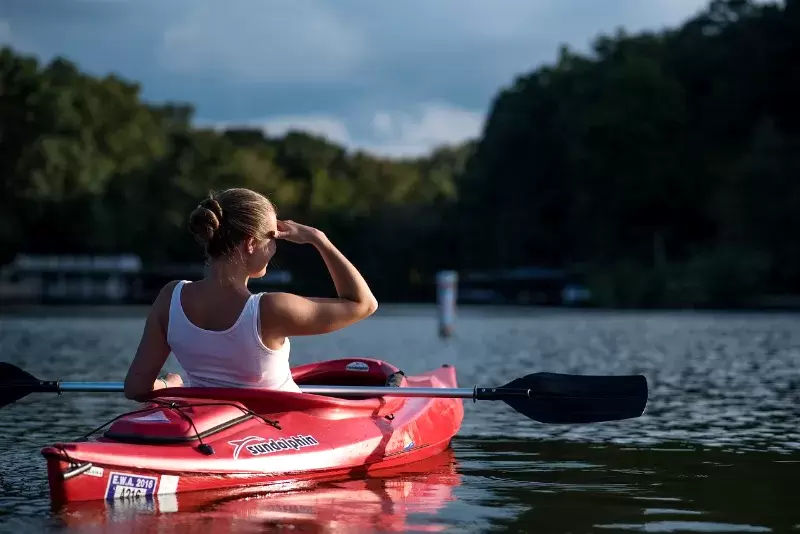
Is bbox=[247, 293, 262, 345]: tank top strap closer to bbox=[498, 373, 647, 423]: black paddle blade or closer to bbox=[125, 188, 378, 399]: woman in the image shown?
bbox=[125, 188, 378, 399]: woman

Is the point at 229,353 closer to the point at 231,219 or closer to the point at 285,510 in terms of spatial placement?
the point at 231,219

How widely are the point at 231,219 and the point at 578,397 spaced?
3.24 metres

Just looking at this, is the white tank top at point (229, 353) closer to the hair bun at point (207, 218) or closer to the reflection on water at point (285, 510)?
the hair bun at point (207, 218)

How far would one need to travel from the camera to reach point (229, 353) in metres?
9.06

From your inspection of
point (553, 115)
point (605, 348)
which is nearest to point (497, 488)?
point (605, 348)

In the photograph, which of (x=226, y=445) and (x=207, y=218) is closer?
(x=207, y=218)

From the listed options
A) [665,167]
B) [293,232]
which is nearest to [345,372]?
[293,232]

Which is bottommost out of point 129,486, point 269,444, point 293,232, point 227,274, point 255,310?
point 129,486

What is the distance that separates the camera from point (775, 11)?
266ft

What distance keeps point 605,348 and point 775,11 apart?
5440cm

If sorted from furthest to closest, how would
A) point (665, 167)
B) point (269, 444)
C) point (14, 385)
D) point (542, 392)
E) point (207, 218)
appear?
point (665, 167) → point (542, 392) → point (14, 385) → point (269, 444) → point (207, 218)

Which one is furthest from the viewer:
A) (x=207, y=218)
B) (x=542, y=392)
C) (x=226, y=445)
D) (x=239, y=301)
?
(x=542, y=392)

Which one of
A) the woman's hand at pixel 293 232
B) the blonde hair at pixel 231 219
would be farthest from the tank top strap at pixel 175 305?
the woman's hand at pixel 293 232

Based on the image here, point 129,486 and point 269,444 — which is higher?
point 269,444
